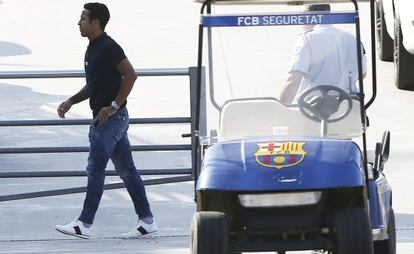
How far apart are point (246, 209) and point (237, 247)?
217 millimetres

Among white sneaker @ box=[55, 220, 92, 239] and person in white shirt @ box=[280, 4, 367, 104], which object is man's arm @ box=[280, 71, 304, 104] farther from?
white sneaker @ box=[55, 220, 92, 239]

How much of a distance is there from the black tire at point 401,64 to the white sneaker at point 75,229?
7211 mm

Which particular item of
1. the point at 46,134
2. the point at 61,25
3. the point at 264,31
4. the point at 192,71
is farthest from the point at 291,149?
the point at 61,25

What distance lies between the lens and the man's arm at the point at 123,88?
10.8 metres

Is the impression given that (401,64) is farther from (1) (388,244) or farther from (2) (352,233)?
(2) (352,233)

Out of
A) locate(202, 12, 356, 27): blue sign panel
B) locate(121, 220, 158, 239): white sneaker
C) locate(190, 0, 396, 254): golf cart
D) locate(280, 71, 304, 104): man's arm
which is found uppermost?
locate(202, 12, 356, 27): blue sign panel

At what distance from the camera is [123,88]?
426 inches

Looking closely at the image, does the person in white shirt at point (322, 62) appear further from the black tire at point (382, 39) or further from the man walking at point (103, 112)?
the black tire at point (382, 39)

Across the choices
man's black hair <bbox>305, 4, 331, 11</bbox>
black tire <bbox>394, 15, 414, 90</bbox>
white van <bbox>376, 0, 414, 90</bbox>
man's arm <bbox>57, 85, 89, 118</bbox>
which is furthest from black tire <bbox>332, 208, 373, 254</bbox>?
black tire <bbox>394, 15, 414, 90</bbox>

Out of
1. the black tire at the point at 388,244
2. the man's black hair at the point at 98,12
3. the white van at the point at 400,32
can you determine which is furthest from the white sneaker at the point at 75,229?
the white van at the point at 400,32

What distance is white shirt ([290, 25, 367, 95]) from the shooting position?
9.05 meters

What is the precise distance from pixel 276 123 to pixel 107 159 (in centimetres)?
231

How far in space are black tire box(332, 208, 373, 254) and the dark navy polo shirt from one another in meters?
3.02

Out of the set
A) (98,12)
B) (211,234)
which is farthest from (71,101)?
(211,234)
